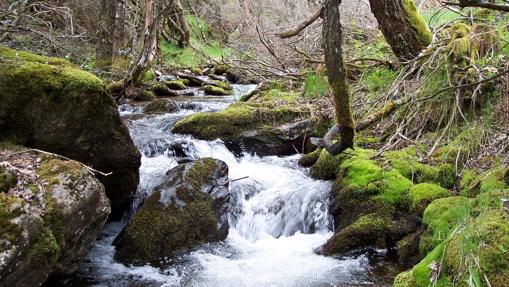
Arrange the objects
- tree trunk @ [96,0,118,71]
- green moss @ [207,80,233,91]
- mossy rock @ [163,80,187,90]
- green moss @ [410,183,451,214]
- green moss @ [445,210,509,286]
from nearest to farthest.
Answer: green moss @ [445,210,509,286] < green moss @ [410,183,451,214] < tree trunk @ [96,0,118,71] < mossy rock @ [163,80,187,90] < green moss @ [207,80,233,91]

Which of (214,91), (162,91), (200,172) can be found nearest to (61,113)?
(200,172)

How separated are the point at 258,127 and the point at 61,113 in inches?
163

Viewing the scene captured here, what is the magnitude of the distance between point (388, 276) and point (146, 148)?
4663mm

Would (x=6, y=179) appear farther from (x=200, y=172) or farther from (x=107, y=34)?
(x=107, y=34)

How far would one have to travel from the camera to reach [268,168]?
7.68m

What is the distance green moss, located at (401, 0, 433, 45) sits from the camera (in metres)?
7.00

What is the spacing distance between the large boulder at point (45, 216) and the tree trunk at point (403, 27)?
15.4 feet

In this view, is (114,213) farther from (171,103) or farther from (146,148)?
(171,103)

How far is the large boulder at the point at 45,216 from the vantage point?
11.2 ft

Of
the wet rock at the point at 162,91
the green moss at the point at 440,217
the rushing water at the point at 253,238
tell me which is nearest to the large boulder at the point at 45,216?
the rushing water at the point at 253,238

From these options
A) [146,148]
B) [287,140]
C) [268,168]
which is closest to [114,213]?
[146,148]

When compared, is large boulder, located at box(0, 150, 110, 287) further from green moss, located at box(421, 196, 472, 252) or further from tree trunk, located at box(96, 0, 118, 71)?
tree trunk, located at box(96, 0, 118, 71)

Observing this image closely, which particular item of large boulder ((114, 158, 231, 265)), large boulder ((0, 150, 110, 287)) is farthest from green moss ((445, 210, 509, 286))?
large boulder ((114, 158, 231, 265))

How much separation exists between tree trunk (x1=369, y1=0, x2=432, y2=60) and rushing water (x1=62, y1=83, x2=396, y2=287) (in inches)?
94.1
